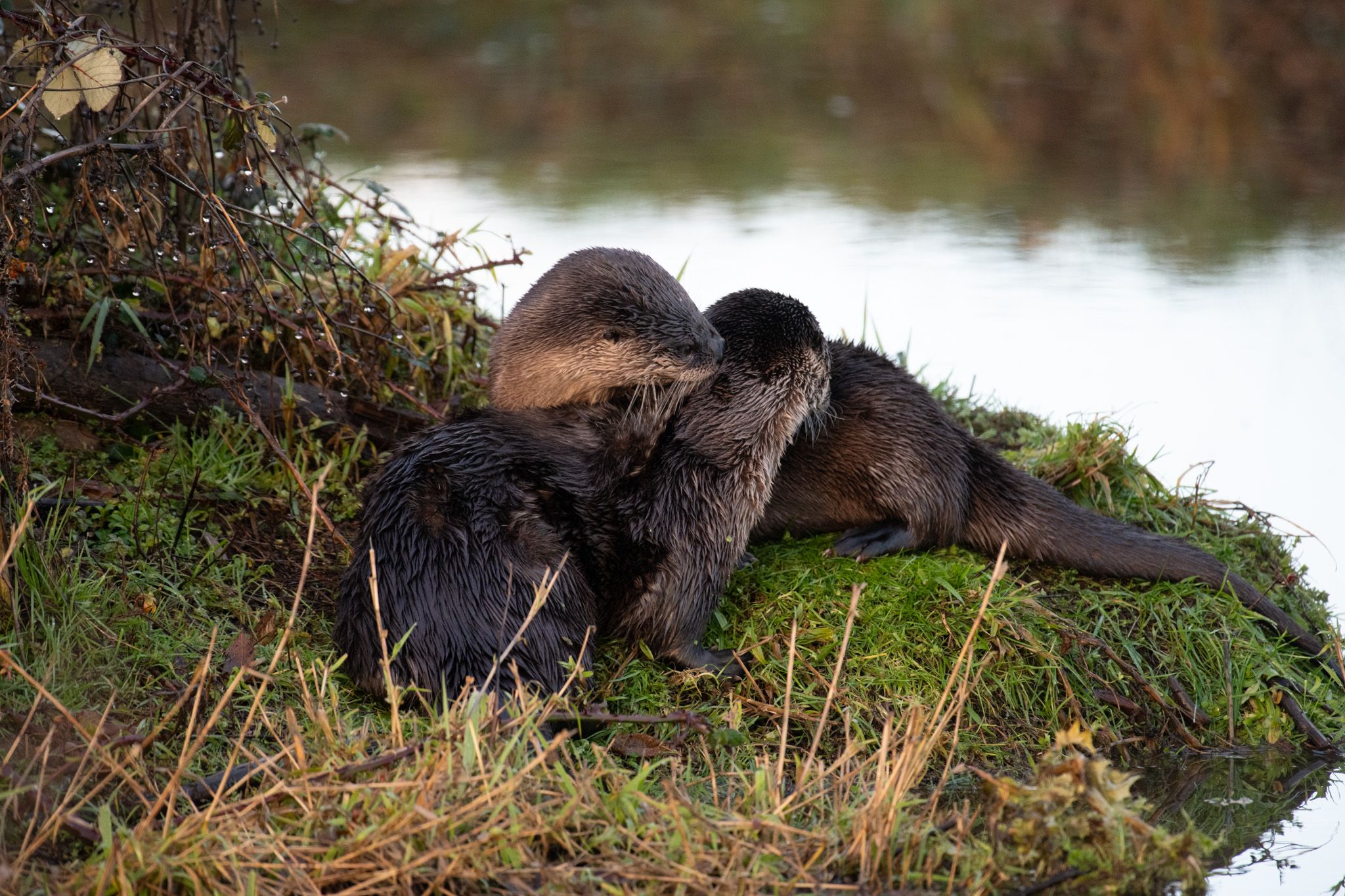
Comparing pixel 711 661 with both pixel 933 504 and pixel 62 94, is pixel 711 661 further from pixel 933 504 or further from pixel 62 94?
pixel 62 94

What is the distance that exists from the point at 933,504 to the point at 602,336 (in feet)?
2.69

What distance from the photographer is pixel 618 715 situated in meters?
2.44

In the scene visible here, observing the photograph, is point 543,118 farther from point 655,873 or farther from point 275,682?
point 655,873

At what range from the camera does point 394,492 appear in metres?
2.49

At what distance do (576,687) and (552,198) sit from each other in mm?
3471

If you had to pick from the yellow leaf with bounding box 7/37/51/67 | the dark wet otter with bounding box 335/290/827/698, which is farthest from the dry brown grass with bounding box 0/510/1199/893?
the yellow leaf with bounding box 7/37/51/67

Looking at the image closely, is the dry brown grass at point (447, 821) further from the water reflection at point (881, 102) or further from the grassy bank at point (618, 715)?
the water reflection at point (881, 102)

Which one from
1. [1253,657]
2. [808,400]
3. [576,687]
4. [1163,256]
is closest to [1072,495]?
[1253,657]

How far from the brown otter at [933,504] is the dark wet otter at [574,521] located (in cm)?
20

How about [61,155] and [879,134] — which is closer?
[61,155]

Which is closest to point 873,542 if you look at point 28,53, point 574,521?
point 574,521

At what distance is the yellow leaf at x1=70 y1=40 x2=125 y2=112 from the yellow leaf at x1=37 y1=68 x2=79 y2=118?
1 centimetres

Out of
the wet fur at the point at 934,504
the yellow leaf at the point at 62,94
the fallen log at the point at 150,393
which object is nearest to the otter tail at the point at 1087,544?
the wet fur at the point at 934,504

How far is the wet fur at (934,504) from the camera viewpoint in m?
3.02
